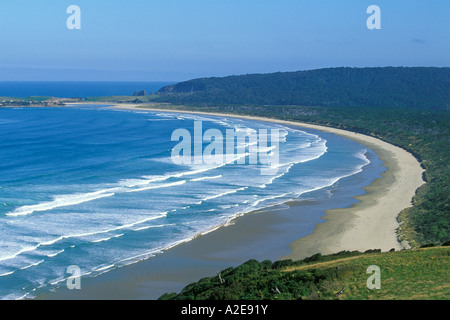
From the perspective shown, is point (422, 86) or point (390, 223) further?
point (422, 86)

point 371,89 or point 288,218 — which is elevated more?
point 371,89

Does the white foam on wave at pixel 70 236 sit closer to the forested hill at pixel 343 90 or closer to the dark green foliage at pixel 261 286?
the dark green foliage at pixel 261 286

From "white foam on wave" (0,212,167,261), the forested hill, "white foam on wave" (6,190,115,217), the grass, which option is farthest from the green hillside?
the forested hill

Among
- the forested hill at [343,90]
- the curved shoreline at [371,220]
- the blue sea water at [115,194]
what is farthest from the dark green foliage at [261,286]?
the forested hill at [343,90]

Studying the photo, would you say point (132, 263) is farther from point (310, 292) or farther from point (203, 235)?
point (310, 292)

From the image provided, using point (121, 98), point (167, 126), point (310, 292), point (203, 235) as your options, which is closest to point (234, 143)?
point (167, 126)
